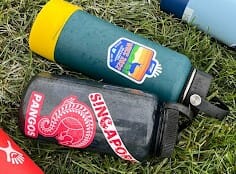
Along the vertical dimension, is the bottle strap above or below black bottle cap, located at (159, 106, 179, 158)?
above

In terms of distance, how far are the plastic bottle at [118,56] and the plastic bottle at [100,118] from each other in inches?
2.3

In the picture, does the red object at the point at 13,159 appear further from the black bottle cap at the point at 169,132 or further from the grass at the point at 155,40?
the black bottle cap at the point at 169,132

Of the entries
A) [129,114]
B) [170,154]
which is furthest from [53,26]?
[170,154]

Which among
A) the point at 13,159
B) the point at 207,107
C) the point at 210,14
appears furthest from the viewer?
the point at 210,14

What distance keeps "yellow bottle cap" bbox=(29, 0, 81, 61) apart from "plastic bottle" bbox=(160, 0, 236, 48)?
0.31 metres

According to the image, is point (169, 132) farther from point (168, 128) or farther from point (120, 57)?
point (120, 57)

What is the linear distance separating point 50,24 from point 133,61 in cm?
24

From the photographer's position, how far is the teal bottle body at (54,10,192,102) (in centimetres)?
155

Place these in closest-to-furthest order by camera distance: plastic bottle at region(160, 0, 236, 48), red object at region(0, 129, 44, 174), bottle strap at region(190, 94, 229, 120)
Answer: red object at region(0, 129, 44, 174), bottle strap at region(190, 94, 229, 120), plastic bottle at region(160, 0, 236, 48)

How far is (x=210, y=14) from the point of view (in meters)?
1.69

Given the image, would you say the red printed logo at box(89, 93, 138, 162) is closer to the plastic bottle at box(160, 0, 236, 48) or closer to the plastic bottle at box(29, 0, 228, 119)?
the plastic bottle at box(29, 0, 228, 119)

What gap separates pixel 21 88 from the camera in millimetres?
1666

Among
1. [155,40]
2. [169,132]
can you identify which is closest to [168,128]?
[169,132]

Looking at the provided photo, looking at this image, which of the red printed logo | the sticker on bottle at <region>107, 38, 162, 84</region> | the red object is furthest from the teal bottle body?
the red object
